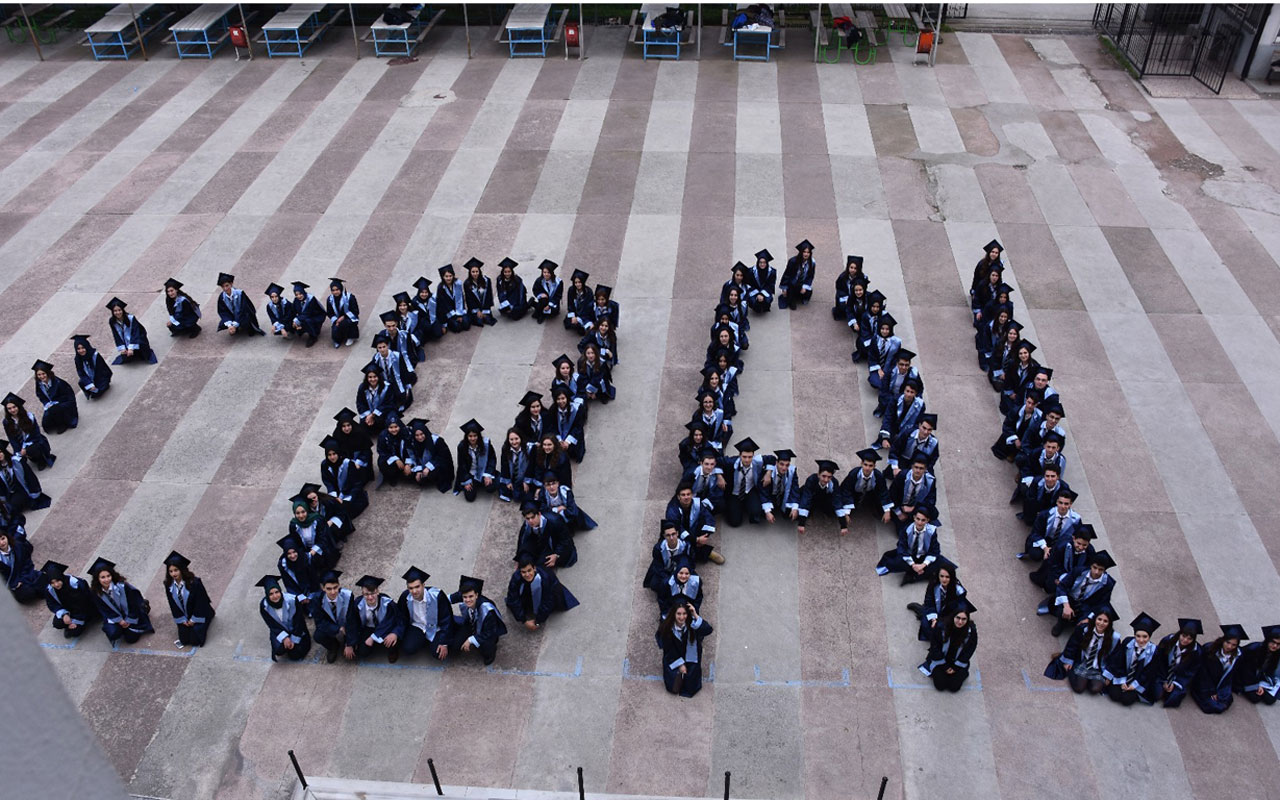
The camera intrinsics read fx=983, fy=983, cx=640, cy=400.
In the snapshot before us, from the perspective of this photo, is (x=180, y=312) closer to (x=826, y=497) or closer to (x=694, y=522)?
(x=694, y=522)

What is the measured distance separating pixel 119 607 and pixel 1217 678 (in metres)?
10.2

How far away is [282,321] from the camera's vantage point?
13.6 meters

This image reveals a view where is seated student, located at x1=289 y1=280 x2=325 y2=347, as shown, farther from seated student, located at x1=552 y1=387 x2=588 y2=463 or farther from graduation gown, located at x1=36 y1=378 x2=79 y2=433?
seated student, located at x1=552 y1=387 x2=588 y2=463

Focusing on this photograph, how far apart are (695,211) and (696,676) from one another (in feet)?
31.3

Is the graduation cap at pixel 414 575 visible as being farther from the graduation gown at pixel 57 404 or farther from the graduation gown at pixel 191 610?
the graduation gown at pixel 57 404

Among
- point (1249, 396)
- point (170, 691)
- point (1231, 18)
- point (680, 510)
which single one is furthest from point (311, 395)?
point (1231, 18)

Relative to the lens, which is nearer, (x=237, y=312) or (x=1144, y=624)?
(x=1144, y=624)

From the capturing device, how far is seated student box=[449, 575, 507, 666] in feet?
29.8

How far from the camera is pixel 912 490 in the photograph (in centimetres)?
1048

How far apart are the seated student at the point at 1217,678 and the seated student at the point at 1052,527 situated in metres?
1.63

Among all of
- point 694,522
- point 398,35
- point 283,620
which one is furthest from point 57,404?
point 398,35

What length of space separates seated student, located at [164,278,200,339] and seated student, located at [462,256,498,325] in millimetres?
3760

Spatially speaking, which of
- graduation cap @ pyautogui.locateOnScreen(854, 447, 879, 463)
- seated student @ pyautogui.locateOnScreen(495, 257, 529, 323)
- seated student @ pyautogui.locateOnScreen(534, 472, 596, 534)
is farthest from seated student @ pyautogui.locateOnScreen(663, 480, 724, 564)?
seated student @ pyautogui.locateOnScreen(495, 257, 529, 323)

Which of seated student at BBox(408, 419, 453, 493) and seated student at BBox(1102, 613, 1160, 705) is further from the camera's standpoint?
seated student at BBox(408, 419, 453, 493)
